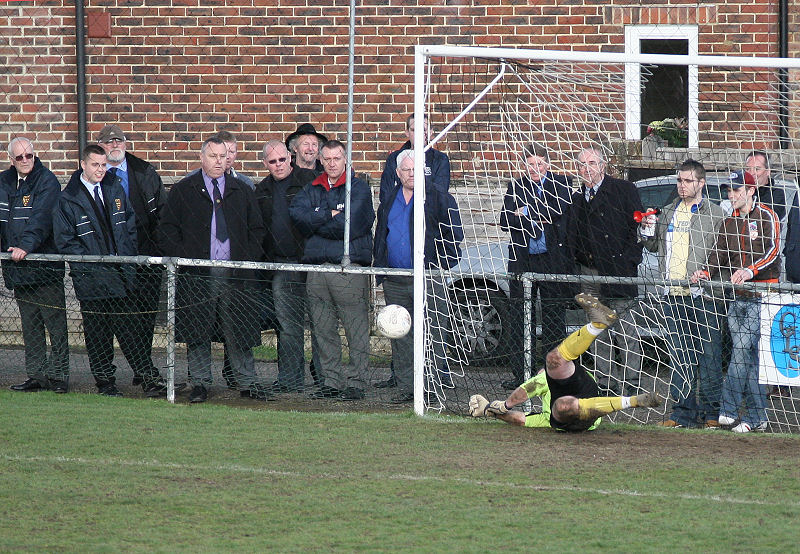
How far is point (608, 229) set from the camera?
9.66 m

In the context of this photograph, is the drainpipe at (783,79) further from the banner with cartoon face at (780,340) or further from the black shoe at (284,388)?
the black shoe at (284,388)

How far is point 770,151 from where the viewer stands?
10.0m

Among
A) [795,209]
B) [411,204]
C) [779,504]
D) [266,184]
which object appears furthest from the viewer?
[266,184]

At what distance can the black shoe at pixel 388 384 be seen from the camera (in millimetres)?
9781

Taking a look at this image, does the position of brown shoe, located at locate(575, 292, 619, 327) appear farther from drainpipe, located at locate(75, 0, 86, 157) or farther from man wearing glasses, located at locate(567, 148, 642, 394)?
drainpipe, located at locate(75, 0, 86, 157)

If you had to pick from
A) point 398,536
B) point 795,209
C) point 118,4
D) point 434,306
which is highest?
point 118,4

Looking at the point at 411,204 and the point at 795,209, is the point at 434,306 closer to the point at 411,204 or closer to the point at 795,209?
the point at 411,204

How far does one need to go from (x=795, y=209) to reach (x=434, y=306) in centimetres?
293

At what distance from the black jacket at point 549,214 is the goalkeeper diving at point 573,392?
1.80 m

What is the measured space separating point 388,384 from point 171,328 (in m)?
1.86

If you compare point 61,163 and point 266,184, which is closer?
point 266,184

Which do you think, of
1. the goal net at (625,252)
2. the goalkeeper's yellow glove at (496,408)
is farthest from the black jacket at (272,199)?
the goalkeeper's yellow glove at (496,408)

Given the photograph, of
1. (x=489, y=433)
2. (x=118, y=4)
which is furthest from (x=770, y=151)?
(x=118, y=4)

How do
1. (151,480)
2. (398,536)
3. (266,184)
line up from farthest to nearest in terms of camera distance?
1. (266,184)
2. (151,480)
3. (398,536)
